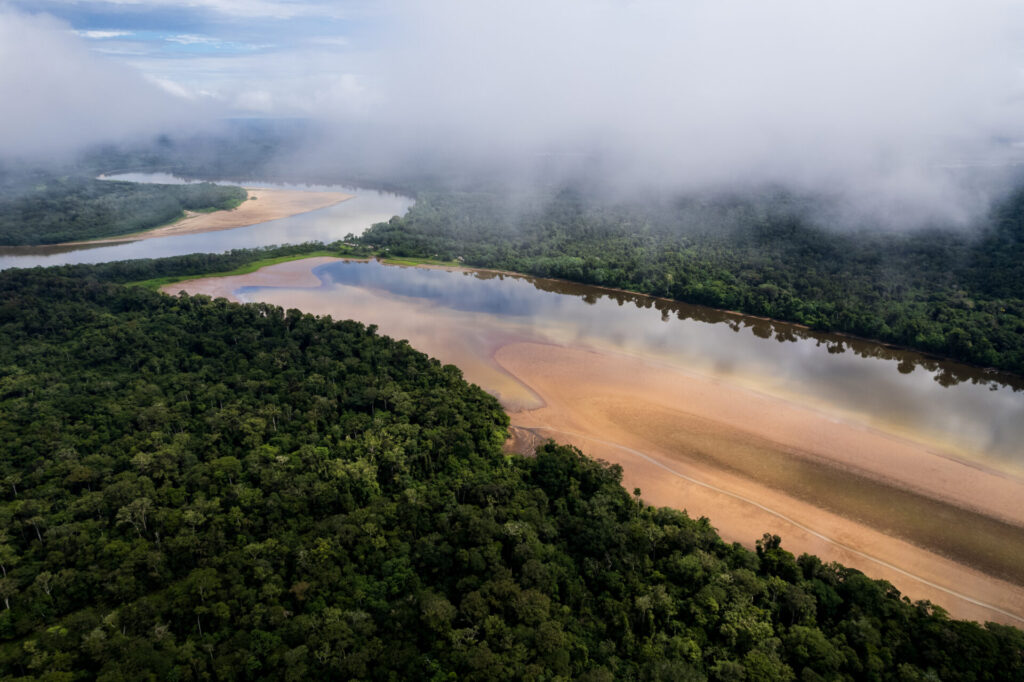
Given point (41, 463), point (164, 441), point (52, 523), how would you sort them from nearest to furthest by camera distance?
point (52, 523), point (41, 463), point (164, 441)

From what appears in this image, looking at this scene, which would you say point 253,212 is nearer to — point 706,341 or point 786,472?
point 706,341

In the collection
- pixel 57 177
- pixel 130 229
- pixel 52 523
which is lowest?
pixel 52 523

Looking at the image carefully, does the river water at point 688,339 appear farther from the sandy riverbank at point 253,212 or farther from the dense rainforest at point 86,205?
the sandy riverbank at point 253,212

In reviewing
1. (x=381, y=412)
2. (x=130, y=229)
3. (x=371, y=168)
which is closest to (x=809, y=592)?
(x=381, y=412)

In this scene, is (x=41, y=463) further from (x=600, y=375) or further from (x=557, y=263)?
(x=557, y=263)

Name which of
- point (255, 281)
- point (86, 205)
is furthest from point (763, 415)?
point (86, 205)

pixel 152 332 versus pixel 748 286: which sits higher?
pixel 748 286

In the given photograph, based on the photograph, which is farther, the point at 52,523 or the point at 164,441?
the point at 164,441
